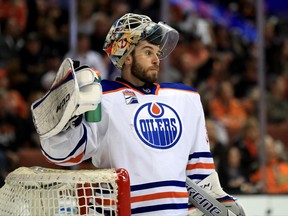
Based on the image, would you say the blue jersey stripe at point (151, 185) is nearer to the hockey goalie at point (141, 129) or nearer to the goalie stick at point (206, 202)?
the hockey goalie at point (141, 129)

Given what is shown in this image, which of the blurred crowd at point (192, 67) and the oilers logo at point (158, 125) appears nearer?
the oilers logo at point (158, 125)

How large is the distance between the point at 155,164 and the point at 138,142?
83mm

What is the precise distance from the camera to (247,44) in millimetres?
6023

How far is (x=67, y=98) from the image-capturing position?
84.7 inches

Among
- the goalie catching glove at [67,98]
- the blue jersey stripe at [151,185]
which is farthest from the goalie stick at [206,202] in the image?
the goalie catching glove at [67,98]

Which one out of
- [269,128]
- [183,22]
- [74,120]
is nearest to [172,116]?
[74,120]

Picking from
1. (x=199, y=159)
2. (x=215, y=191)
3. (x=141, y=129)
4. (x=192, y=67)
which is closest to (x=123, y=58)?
(x=141, y=129)

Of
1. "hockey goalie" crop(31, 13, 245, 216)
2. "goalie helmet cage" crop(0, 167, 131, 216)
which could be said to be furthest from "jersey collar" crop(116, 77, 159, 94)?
"goalie helmet cage" crop(0, 167, 131, 216)

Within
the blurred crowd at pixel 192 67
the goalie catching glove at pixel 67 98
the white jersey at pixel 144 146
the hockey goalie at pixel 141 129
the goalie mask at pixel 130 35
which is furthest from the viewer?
the blurred crowd at pixel 192 67

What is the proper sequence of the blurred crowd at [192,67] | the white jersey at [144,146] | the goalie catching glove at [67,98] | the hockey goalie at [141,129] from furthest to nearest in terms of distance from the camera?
the blurred crowd at [192,67]
the white jersey at [144,146]
the hockey goalie at [141,129]
the goalie catching glove at [67,98]

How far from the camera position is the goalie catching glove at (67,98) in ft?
7.01

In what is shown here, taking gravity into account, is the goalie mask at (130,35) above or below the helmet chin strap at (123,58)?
above

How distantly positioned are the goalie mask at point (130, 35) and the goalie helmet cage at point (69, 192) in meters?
0.51

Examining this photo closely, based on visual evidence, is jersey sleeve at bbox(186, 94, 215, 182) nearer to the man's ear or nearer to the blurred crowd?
the man's ear
